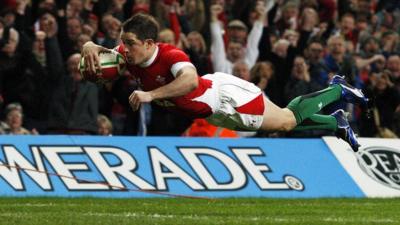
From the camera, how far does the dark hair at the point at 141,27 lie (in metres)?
12.0

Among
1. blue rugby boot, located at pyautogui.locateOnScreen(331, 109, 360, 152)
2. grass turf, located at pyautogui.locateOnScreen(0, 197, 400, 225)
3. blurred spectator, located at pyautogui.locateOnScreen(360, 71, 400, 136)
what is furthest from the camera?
blurred spectator, located at pyautogui.locateOnScreen(360, 71, 400, 136)

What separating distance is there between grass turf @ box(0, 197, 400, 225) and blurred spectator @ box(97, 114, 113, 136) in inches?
117

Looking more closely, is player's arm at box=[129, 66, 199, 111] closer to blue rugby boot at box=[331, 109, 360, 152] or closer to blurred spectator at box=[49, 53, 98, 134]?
blue rugby boot at box=[331, 109, 360, 152]

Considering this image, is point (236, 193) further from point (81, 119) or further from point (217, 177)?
point (81, 119)

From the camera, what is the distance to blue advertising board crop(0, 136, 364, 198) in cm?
1585

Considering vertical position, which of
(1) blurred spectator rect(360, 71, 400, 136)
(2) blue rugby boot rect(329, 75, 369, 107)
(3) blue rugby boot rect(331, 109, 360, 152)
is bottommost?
(1) blurred spectator rect(360, 71, 400, 136)

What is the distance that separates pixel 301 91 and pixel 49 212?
7.62 meters

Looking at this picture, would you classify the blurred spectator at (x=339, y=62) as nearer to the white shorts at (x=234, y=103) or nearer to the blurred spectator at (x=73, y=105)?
the blurred spectator at (x=73, y=105)

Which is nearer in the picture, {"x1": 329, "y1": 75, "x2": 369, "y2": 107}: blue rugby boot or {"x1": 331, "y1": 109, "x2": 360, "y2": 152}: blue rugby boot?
{"x1": 331, "y1": 109, "x2": 360, "y2": 152}: blue rugby boot

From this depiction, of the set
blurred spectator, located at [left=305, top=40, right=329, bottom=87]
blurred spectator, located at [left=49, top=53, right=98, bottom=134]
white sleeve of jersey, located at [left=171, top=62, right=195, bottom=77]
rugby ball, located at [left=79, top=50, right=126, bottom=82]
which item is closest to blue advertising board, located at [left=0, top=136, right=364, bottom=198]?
blurred spectator, located at [left=49, top=53, right=98, bottom=134]

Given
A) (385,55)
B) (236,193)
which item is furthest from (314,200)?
(385,55)

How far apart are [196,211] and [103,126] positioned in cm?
528

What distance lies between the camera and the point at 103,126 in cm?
1828

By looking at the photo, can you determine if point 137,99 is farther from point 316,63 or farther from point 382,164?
point 316,63
